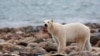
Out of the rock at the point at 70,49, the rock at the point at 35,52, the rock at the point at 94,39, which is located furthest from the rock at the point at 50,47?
the rock at the point at 94,39

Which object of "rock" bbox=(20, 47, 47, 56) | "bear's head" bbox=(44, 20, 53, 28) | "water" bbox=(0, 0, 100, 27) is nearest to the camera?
"rock" bbox=(20, 47, 47, 56)

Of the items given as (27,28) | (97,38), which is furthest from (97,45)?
(27,28)

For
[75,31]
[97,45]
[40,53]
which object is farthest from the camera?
[97,45]

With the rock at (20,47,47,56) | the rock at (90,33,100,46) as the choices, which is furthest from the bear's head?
the rock at (90,33,100,46)

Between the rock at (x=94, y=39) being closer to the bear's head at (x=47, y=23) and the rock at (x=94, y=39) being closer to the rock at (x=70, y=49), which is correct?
the rock at (x=70, y=49)

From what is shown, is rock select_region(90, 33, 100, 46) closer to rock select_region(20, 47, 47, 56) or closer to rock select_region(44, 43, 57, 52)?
rock select_region(44, 43, 57, 52)

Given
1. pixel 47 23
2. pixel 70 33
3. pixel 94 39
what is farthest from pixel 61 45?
pixel 94 39

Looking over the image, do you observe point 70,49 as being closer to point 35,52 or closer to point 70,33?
point 70,33

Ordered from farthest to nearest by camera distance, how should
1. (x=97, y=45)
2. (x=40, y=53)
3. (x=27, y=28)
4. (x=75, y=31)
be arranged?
(x=27, y=28)
(x=97, y=45)
(x=75, y=31)
(x=40, y=53)

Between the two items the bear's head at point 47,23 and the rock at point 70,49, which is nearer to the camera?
the bear's head at point 47,23

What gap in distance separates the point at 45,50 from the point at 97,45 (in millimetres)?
2372

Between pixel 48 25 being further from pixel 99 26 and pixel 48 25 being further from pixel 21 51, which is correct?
pixel 99 26

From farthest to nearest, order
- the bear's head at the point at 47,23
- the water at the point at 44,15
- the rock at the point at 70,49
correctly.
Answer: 1. the water at the point at 44,15
2. the rock at the point at 70,49
3. the bear's head at the point at 47,23

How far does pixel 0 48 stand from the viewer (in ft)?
38.5
